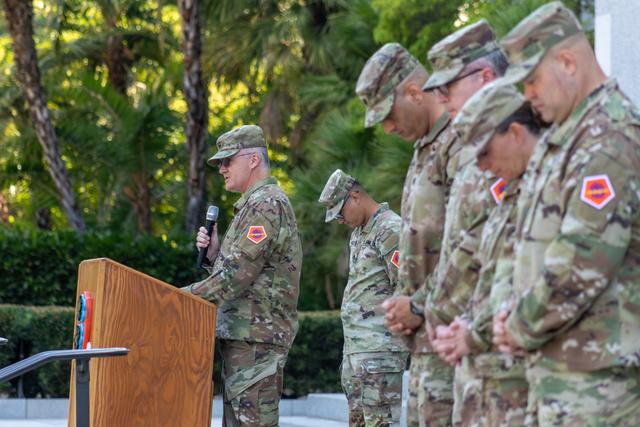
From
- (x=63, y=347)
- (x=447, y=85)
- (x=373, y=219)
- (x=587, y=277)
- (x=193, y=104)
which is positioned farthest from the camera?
(x=193, y=104)

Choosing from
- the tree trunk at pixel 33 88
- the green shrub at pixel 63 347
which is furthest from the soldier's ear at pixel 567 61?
the tree trunk at pixel 33 88

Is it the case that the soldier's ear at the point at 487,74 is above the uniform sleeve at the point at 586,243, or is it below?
above

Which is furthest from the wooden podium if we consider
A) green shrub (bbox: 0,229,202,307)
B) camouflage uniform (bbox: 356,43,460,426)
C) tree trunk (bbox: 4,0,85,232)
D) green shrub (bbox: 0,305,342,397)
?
tree trunk (bbox: 4,0,85,232)

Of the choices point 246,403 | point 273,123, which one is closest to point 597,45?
point 246,403

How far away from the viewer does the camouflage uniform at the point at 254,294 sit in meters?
6.22

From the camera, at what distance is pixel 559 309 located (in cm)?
328

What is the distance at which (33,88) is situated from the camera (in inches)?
663

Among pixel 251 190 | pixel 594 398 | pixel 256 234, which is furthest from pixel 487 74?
pixel 251 190

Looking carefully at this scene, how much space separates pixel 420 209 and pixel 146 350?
81.0 inches

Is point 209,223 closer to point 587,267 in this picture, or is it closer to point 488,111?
point 488,111

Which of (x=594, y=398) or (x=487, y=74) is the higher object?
(x=487, y=74)

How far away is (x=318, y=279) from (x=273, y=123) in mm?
4353

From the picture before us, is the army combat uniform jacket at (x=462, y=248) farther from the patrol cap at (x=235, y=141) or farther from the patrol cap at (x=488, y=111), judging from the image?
the patrol cap at (x=235, y=141)

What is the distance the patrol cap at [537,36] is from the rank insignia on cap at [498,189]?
0.56 metres
